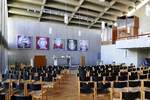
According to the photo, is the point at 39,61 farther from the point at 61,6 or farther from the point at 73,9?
the point at 73,9

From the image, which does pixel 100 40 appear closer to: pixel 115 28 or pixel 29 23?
pixel 115 28

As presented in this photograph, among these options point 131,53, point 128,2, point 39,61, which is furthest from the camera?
point 128,2

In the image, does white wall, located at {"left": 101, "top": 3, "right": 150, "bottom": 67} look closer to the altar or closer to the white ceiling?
the white ceiling

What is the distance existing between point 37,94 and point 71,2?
18.8 metres

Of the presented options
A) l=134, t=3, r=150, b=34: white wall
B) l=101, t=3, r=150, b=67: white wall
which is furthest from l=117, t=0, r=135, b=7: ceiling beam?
l=134, t=3, r=150, b=34: white wall

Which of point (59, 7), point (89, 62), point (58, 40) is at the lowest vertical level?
point (89, 62)

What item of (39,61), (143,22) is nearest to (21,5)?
(39,61)

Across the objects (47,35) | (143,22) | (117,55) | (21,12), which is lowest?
(117,55)

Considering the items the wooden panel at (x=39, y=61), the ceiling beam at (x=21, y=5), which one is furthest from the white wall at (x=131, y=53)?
the ceiling beam at (x=21, y=5)

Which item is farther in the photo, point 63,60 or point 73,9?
point 63,60

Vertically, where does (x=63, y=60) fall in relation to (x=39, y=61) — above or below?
below

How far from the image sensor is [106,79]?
384 inches

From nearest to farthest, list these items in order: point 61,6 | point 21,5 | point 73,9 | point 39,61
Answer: point 39,61 < point 21,5 < point 61,6 < point 73,9

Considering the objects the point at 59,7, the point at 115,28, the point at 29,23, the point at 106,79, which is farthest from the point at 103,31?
the point at 106,79
